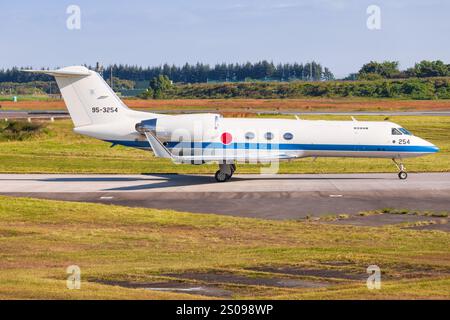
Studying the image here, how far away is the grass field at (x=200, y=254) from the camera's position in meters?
17.0

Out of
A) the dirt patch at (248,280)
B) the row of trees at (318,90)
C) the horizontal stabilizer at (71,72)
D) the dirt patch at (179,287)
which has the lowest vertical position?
the dirt patch at (248,280)

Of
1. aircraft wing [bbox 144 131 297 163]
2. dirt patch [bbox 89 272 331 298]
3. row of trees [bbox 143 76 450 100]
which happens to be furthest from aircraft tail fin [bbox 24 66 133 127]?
row of trees [bbox 143 76 450 100]

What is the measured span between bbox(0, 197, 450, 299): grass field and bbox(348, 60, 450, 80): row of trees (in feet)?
467

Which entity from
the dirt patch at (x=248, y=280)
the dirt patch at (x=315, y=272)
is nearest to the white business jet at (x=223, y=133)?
the dirt patch at (x=315, y=272)

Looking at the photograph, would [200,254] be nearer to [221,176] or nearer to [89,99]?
[221,176]

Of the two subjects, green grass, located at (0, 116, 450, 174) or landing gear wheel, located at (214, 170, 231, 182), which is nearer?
landing gear wheel, located at (214, 170, 231, 182)

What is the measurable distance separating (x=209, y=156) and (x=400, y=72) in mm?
146809

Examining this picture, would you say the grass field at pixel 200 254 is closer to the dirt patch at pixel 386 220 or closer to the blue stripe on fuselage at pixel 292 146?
the dirt patch at pixel 386 220

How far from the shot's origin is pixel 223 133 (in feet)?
125

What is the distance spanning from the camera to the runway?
31203 millimetres

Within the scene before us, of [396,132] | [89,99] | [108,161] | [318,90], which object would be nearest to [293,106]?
[318,90]

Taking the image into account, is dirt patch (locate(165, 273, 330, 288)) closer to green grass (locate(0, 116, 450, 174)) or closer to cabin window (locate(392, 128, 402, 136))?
cabin window (locate(392, 128, 402, 136))
